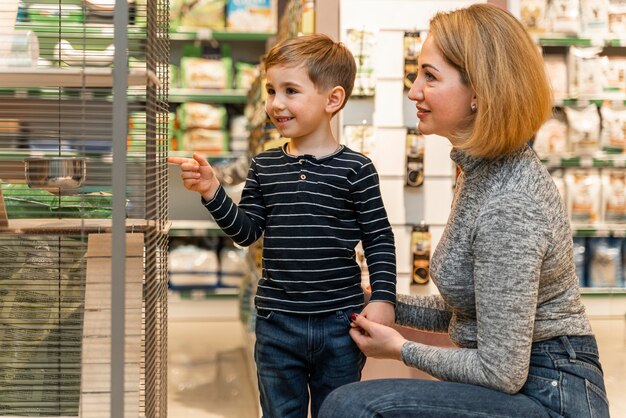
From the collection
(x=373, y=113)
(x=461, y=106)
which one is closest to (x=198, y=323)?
(x=373, y=113)

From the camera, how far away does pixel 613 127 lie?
505 centimetres

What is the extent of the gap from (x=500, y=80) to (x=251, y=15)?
4254 millimetres

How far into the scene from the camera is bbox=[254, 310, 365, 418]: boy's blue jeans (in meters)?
1.88

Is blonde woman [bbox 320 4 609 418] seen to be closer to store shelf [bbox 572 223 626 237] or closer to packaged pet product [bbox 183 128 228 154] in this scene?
store shelf [bbox 572 223 626 237]

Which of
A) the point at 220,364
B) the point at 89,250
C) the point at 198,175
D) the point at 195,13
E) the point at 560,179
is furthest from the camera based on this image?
the point at 195,13

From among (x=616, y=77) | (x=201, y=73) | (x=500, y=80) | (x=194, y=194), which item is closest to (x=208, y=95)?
(x=201, y=73)

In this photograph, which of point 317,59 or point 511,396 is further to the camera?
point 317,59

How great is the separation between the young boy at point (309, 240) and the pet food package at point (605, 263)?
12.0 feet

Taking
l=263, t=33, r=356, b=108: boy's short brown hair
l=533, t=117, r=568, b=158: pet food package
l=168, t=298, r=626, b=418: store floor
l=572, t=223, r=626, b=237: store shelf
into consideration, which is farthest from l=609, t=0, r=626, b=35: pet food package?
l=263, t=33, r=356, b=108: boy's short brown hair

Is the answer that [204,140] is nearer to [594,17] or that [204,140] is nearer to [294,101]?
[594,17]

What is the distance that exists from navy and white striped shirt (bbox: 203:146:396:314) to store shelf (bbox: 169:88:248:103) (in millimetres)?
3709

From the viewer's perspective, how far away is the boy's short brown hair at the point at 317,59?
1.93m

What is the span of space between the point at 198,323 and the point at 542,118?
13.9 ft

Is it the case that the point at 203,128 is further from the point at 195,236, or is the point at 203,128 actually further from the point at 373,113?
the point at 373,113
